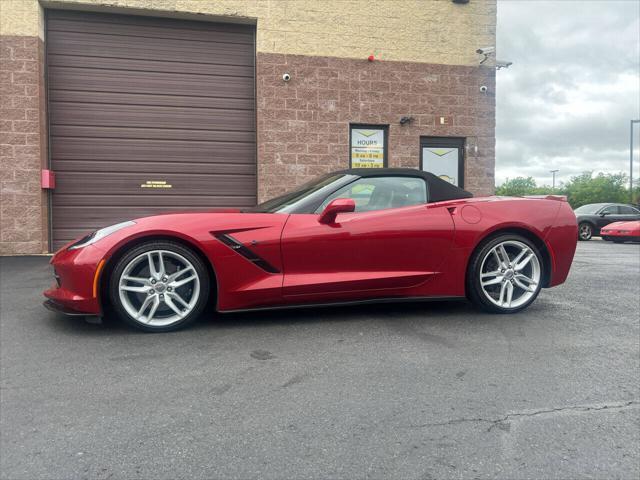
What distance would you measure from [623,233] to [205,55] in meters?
13.5

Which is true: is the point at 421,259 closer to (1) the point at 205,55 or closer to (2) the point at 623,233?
(1) the point at 205,55

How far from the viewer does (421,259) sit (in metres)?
3.68

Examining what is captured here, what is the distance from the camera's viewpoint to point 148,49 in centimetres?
888

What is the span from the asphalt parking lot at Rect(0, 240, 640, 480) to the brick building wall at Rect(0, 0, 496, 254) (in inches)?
228

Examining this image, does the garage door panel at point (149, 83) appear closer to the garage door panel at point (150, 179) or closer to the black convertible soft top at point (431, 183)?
the garage door panel at point (150, 179)

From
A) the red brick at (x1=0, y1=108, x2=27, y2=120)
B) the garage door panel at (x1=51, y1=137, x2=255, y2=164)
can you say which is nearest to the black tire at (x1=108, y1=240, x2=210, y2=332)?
the garage door panel at (x1=51, y1=137, x2=255, y2=164)

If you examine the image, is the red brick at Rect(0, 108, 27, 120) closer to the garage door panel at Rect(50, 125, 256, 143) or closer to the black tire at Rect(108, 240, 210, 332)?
the garage door panel at Rect(50, 125, 256, 143)

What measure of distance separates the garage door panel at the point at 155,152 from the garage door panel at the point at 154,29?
1915 millimetres

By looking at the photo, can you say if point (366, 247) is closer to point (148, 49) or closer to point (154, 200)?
point (154, 200)

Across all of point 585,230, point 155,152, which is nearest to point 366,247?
point 155,152

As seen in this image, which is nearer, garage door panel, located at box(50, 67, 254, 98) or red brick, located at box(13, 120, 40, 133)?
red brick, located at box(13, 120, 40, 133)

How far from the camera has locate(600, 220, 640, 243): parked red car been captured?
49.1ft

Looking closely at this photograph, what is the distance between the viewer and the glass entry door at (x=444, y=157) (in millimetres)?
10047

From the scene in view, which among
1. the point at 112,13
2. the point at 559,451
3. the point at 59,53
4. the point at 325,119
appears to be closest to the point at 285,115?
the point at 325,119
